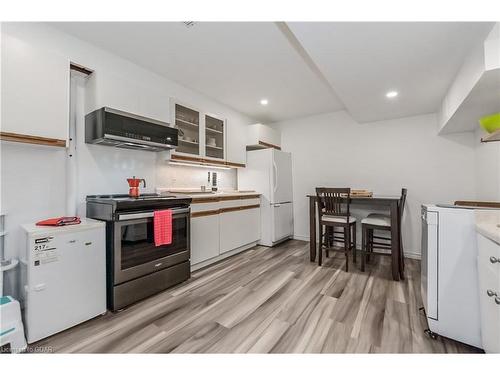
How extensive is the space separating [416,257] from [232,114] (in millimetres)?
3742

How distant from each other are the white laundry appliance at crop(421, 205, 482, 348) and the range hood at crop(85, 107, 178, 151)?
2542 mm

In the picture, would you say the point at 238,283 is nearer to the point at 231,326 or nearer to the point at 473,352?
the point at 231,326

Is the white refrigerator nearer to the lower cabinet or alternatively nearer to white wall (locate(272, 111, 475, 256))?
the lower cabinet

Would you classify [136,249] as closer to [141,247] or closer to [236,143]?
[141,247]

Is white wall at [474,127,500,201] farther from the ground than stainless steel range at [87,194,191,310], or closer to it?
farther from the ground

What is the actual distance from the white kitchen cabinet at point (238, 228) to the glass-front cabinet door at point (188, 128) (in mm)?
1024

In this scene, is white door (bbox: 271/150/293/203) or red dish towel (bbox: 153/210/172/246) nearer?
red dish towel (bbox: 153/210/172/246)

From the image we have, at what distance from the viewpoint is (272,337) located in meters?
1.58

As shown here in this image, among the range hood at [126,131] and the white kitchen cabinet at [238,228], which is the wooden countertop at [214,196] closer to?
the white kitchen cabinet at [238,228]

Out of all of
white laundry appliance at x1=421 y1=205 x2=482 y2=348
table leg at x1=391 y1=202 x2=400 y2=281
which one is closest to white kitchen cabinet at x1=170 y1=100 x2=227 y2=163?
table leg at x1=391 y1=202 x2=400 y2=281

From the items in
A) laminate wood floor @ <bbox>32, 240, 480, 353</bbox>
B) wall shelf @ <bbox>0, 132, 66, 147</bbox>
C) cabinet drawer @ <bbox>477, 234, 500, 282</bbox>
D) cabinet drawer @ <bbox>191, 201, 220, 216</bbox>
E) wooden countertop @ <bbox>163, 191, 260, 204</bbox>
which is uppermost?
wall shelf @ <bbox>0, 132, 66, 147</bbox>

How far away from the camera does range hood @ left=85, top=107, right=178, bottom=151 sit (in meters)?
2.05

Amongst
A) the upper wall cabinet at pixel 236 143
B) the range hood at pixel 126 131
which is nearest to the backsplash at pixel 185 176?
the upper wall cabinet at pixel 236 143

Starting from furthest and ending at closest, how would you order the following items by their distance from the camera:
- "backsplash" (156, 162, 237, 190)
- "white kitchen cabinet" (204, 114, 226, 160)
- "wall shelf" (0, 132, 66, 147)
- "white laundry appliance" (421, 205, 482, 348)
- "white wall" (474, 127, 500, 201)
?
"white kitchen cabinet" (204, 114, 226, 160) < "backsplash" (156, 162, 237, 190) < "white wall" (474, 127, 500, 201) < "wall shelf" (0, 132, 66, 147) < "white laundry appliance" (421, 205, 482, 348)
